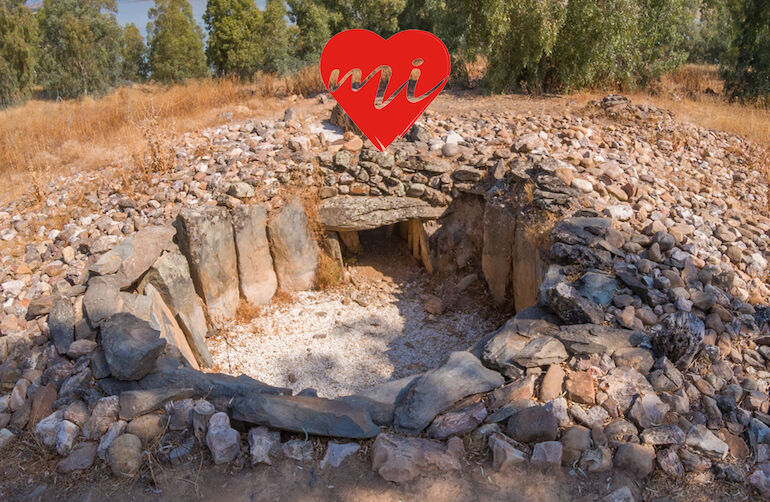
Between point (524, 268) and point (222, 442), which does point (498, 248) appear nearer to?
point (524, 268)

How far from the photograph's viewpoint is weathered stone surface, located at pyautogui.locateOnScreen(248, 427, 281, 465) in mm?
2789

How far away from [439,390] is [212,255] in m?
3.26

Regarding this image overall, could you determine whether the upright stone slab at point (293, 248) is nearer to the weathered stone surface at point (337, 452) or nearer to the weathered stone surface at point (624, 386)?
the weathered stone surface at point (337, 452)

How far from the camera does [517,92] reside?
8289mm

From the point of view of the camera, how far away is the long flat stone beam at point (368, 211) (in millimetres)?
6141

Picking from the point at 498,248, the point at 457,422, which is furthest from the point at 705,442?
the point at 498,248

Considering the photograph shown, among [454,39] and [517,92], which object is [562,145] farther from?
[454,39]

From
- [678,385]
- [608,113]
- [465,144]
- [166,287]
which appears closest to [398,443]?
[678,385]

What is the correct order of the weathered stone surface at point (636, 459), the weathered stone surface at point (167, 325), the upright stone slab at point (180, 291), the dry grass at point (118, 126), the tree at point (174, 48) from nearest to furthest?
the weathered stone surface at point (636, 459), the weathered stone surface at point (167, 325), the upright stone slab at point (180, 291), the dry grass at point (118, 126), the tree at point (174, 48)

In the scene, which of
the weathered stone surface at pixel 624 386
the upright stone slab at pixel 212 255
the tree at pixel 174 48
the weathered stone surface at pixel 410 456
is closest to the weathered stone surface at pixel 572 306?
the weathered stone surface at pixel 624 386

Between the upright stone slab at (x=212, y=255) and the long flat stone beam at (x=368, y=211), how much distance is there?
1186 mm

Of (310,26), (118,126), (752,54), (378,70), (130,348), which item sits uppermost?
(310,26)

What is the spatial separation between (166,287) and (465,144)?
3.88m

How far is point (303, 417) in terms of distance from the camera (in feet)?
9.66
